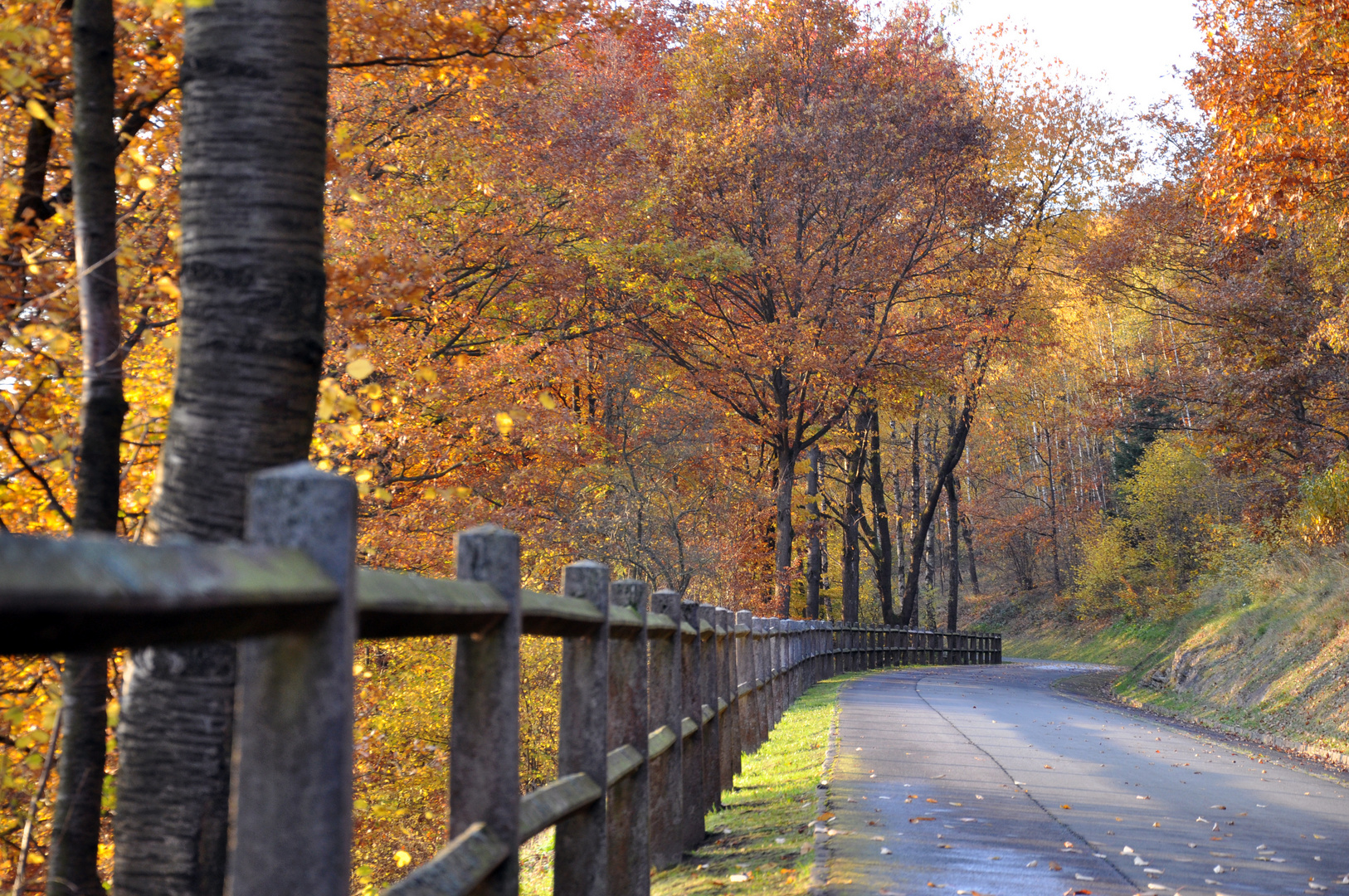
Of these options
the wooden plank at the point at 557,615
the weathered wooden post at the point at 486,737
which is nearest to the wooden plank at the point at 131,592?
the weathered wooden post at the point at 486,737

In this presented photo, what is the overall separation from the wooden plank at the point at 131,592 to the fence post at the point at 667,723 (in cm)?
465

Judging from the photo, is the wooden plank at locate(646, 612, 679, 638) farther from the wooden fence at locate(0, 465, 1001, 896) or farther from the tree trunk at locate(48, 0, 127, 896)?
the tree trunk at locate(48, 0, 127, 896)

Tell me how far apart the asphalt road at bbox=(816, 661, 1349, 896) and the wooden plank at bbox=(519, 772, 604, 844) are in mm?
1987

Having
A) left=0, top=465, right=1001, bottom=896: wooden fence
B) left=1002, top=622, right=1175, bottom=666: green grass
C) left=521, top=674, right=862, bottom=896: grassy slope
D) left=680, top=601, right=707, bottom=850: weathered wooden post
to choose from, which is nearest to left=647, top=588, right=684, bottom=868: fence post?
left=0, top=465, right=1001, bottom=896: wooden fence

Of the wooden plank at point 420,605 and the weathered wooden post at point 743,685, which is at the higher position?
the wooden plank at point 420,605

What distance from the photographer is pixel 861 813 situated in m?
7.98

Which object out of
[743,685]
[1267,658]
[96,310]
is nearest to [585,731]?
[96,310]

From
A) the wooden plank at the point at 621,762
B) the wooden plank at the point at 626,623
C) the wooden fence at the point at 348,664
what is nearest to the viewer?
the wooden fence at the point at 348,664

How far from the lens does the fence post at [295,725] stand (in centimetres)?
192

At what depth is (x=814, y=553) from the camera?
31.8 m

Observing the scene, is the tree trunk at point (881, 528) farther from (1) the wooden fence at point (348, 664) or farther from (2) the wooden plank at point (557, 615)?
(2) the wooden plank at point (557, 615)

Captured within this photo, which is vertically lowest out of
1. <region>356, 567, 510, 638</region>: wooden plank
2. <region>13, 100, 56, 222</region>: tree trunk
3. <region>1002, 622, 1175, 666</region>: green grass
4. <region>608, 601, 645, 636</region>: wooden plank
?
<region>1002, 622, 1175, 666</region>: green grass

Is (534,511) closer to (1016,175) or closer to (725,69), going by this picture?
(725,69)

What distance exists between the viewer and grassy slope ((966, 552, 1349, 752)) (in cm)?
1473
